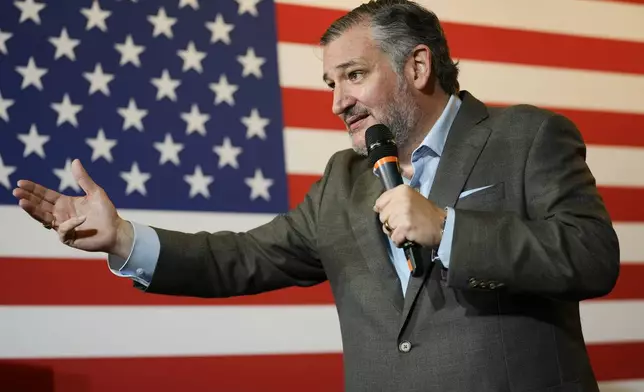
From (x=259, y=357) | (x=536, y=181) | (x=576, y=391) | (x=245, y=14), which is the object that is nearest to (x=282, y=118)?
(x=245, y=14)

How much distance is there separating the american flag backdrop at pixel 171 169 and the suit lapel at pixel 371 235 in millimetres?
924

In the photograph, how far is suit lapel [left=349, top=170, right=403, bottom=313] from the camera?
58.1 inches

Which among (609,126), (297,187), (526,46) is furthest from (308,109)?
(609,126)

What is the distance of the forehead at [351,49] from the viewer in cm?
169

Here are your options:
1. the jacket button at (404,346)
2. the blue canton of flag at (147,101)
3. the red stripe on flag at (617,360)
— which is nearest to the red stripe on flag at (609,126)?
the red stripe on flag at (617,360)

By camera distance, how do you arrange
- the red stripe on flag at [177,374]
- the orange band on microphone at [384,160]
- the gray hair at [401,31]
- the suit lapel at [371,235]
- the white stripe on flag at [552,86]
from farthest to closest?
1. the white stripe on flag at [552,86]
2. the red stripe on flag at [177,374]
3. the gray hair at [401,31]
4. the suit lapel at [371,235]
5. the orange band on microphone at [384,160]

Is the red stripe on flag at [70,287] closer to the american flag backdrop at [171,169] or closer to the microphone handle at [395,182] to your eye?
the american flag backdrop at [171,169]

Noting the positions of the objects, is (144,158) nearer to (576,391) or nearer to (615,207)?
(576,391)

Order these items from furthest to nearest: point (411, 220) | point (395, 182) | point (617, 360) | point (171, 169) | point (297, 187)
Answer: point (617, 360) < point (297, 187) < point (171, 169) < point (395, 182) < point (411, 220)

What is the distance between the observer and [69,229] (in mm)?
1391

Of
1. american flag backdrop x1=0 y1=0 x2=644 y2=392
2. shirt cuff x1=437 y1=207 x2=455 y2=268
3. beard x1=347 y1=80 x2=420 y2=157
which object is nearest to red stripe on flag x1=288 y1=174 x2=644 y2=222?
american flag backdrop x1=0 y1=0 x2=644 y2=392

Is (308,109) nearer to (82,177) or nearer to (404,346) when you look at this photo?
(82,177)

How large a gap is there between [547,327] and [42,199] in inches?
39.7

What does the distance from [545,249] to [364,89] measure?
2.01 feet
